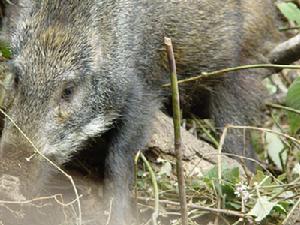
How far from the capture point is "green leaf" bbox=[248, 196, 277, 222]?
12.5ft

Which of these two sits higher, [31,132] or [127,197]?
[31,132]

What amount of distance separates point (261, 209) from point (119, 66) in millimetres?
1106

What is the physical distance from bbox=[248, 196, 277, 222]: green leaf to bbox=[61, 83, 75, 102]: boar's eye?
1.00 metres

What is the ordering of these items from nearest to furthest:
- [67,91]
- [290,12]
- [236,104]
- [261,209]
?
[261,209]
[67,91]
[290,12]
[236,104]

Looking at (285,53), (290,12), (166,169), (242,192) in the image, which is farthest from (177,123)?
(285,53)

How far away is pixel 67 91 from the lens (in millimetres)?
4152

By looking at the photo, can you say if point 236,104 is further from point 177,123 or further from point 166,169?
point 177,123

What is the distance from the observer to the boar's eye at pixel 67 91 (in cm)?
413

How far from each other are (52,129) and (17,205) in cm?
38

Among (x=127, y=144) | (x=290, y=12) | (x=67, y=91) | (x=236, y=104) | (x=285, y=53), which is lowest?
(x=236, y=104)

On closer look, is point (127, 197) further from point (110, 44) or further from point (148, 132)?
point (110, 44)

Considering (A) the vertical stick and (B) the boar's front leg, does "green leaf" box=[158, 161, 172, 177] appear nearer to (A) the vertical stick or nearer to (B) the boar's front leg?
(B) the boar's front leg

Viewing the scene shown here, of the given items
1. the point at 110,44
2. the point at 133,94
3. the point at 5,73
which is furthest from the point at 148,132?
the point at 5,73

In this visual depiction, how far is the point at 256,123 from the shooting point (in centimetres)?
560
